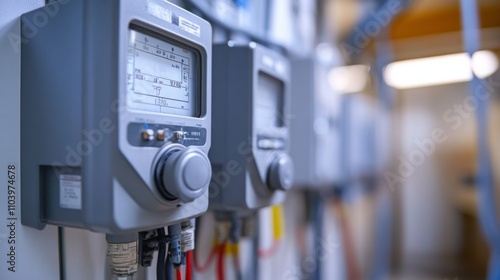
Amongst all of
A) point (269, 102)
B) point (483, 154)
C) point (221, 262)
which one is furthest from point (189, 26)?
point (483, 154)

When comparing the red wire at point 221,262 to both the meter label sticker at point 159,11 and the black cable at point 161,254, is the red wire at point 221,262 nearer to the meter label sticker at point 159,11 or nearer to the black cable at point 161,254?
the black cable at point 161,254

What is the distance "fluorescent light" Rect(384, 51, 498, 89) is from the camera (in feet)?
7.84

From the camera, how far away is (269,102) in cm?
66

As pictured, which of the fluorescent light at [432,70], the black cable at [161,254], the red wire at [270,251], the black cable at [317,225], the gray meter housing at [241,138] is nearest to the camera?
the black cable at [161,254]

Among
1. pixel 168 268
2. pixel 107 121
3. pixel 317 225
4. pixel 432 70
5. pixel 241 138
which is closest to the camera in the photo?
pixel 107 121

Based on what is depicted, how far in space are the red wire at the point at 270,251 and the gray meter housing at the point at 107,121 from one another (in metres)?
0.48

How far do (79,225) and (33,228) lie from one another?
8 cm

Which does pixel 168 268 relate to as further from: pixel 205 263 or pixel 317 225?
pixel 317 225

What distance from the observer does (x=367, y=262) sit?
8.10 ft

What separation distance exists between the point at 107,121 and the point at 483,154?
1.11 meters

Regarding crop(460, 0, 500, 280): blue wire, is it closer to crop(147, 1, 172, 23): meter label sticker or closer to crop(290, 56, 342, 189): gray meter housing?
crop(290, 56, 342, 189): gray meter housing

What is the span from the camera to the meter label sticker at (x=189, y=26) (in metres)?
0.40

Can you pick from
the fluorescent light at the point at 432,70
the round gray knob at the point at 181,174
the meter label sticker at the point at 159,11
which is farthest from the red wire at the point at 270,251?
the fluorescent light at the point at 432,70

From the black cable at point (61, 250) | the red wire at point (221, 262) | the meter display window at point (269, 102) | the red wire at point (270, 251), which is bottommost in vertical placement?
the red wire at point (270, 251)
